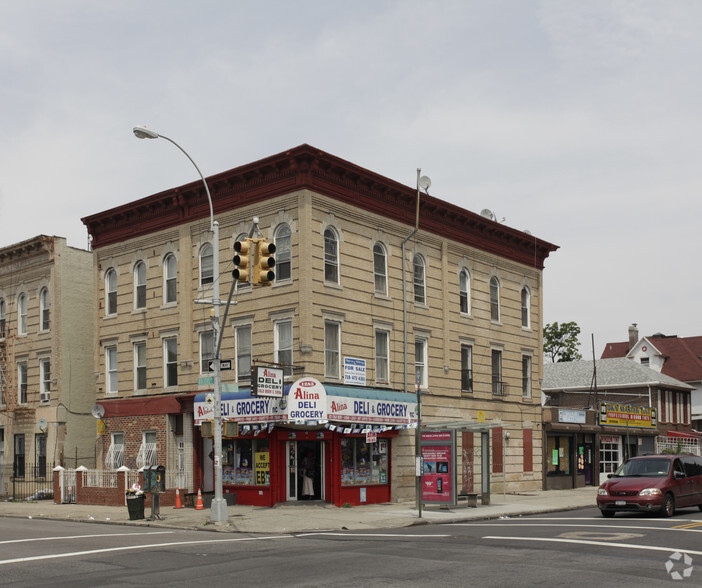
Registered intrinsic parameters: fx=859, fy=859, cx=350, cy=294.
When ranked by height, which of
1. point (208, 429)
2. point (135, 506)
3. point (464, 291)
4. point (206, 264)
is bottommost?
point (135, 506)

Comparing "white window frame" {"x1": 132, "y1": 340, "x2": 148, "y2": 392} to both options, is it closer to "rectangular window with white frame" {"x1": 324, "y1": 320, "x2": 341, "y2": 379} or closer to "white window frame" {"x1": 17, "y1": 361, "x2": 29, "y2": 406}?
"white window frame" {"x1": 17, "y1": 361, "x2": 29, "y2": 406}

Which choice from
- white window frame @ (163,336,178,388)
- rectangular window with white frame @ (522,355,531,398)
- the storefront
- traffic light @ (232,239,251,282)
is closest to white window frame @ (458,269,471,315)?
rectangular window with white frame @ (522,355,531,398)

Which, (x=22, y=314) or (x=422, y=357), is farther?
(x=22, y=314)

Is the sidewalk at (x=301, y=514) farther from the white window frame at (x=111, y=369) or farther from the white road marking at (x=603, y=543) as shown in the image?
the white road marking at (x=603, y=543)

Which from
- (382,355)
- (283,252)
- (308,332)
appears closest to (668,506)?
(382,355)

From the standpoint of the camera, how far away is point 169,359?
106 feet

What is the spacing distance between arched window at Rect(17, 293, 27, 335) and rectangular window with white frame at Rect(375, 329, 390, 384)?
17.4 metres

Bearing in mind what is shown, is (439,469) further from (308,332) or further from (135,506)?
(135,506)

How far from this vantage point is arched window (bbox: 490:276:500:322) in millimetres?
37616

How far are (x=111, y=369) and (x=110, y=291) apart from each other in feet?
10.5

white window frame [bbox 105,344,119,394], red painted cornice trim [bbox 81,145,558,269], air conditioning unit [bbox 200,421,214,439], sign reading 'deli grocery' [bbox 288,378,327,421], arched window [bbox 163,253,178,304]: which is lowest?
air conditioning unit [bbox 200,421,214,439]

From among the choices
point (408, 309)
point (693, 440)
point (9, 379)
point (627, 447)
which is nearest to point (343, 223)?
point (408, 309)

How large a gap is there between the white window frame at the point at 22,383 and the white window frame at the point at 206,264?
1227cm

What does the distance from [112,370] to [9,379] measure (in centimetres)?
727
